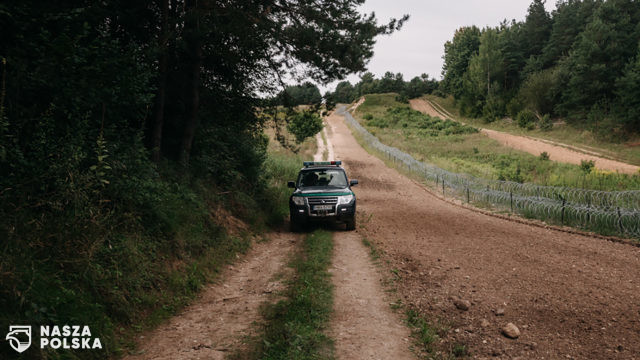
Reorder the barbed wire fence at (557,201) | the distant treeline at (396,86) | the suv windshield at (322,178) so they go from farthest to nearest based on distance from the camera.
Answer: the distant treeline at (396,86), the suv windshield at (322,178), the barbed wire fence at (557,201)

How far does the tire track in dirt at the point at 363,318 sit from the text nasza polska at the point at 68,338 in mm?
2722

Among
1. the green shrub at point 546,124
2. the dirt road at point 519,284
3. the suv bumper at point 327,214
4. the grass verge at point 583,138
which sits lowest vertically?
the dirt road at point 519,284

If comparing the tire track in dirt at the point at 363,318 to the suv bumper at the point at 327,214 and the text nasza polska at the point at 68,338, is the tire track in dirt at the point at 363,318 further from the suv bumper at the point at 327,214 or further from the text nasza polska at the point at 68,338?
the suv bumper at the point at 327,214

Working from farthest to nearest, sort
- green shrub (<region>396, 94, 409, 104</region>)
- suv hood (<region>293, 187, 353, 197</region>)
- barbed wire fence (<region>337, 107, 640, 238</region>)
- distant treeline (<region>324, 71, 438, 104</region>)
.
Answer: distant treeline (<region>324, 71, 438, 104</region>)
green shrub (<region>396, 94, 409, 104</region>)
suv hood (<region>293, 187, 353, 197</region>)
barbed wire fence (<region>337, 107, 640, 238</region>)

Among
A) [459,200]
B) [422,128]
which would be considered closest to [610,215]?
[459,200]

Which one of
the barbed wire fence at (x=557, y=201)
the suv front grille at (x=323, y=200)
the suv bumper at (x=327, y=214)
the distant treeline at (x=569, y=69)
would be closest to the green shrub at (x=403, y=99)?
the distant treeline at (x=569, y=69)

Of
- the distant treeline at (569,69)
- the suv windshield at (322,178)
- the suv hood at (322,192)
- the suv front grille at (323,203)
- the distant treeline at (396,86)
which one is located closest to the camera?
the suv front grille at (323,203)

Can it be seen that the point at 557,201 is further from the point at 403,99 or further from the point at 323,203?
the point at 403,99

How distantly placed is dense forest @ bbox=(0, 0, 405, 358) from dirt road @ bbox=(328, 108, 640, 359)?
439 cm

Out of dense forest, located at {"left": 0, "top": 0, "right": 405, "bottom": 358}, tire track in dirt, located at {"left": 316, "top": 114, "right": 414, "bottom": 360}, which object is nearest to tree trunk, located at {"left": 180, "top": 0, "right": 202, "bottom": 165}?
dense forest, located at {"left": 0, "top": 0, "right": 405, "bottom": 358}

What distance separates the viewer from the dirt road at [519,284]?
4.59 meters

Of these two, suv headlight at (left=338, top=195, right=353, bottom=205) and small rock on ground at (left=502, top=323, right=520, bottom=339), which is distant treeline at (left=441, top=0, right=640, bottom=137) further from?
small rock on ground at (left=502, top=323, right=520, bottom=339)

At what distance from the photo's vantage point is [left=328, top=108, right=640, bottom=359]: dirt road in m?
4.59

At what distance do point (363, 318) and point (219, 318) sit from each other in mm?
2142
